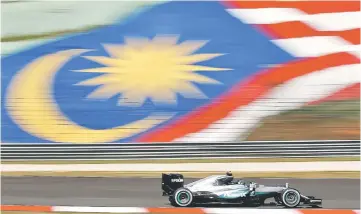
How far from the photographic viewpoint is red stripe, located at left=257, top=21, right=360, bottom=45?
1138 centimetres

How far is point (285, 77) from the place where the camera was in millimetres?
11320

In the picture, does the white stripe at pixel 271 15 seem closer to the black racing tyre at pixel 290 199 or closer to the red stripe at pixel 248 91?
the red stripe at pixel 248 91

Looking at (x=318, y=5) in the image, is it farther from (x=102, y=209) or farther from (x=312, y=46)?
(x=102, y=209)

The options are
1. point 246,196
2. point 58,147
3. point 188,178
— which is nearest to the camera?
point 246,196

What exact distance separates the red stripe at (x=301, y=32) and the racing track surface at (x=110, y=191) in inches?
118

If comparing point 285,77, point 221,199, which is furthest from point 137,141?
point 221,199

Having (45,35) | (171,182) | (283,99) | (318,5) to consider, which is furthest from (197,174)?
(45,35)

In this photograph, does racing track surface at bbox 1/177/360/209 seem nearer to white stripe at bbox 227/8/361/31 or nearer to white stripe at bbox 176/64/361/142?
white stripe at bbox 176/64/361/142

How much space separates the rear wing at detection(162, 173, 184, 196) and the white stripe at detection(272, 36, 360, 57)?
4.80 m

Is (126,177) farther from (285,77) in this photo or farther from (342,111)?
(342,111)

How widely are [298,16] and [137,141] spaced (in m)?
4.16

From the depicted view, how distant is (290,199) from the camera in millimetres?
7617

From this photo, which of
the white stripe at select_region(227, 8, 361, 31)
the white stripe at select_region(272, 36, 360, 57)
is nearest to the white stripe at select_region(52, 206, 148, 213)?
the white stripe at select_region(272, 36, 360, 57)

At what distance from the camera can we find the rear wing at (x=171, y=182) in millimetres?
7699
